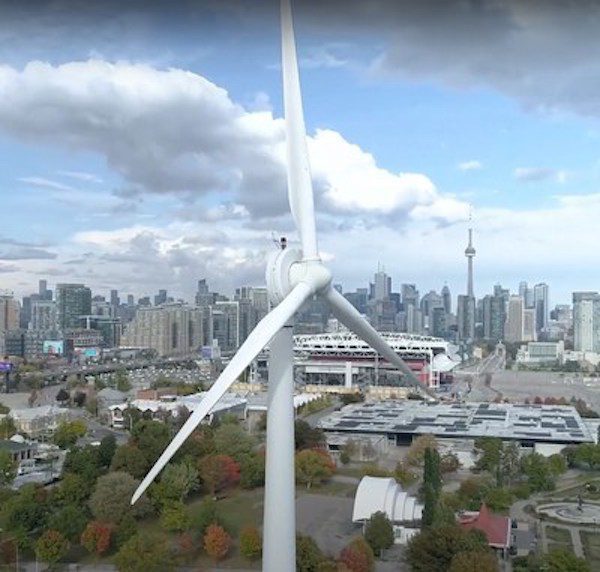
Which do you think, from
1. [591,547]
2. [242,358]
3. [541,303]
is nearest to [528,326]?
[541,303]

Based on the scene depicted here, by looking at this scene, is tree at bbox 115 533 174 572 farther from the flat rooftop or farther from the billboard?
the billboard

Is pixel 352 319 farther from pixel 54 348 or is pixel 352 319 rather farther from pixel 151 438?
pixel 54 348

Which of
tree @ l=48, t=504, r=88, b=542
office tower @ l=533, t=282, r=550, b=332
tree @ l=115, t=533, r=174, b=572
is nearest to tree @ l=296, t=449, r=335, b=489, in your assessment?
tree @ l=48, t=504, r=88, b=542

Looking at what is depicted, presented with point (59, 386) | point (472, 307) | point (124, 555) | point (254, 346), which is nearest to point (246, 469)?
point (124, 555)

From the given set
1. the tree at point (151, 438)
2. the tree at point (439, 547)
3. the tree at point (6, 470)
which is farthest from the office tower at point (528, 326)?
the tree at point (439, 547)

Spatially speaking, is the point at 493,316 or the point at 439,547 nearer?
the point at 439,547

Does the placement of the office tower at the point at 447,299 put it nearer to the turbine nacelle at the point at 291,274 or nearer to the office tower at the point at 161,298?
the office tower at the point at 161,298
